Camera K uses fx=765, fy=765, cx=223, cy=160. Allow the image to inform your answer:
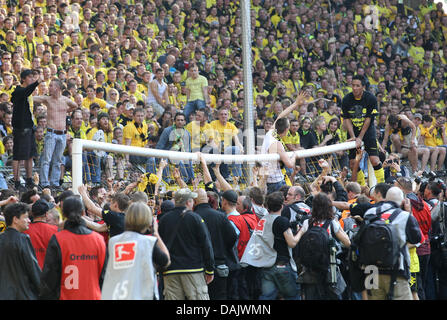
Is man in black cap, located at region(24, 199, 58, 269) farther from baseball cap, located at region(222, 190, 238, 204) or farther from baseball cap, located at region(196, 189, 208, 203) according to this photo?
baseball cap, located at region(222, 190, 238, 204)

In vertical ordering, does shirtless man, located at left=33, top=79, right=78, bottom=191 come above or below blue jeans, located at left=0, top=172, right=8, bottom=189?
above

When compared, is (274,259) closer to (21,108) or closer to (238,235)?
(238,235)

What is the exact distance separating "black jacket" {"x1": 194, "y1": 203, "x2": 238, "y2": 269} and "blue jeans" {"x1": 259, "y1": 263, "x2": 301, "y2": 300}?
1.63 ft

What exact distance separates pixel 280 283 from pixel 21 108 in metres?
5.47

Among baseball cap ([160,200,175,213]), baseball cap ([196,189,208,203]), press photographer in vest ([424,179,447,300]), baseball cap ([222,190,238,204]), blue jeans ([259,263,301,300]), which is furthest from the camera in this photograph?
press photographer in vest ([424,179,447,300])

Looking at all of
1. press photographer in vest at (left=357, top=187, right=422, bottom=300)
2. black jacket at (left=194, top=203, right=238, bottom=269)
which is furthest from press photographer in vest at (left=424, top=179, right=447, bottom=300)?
black jacket at (left=194, top=203, right=238, bottom=269)

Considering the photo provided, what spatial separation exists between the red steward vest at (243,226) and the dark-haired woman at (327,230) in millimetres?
1151

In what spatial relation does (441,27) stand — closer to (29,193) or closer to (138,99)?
(138,99)

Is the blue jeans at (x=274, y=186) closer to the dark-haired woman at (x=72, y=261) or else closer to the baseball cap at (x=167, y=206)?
the baseball cap at (x=167, y=206)

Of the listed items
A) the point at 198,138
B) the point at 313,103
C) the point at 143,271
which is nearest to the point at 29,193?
the point at 143,271

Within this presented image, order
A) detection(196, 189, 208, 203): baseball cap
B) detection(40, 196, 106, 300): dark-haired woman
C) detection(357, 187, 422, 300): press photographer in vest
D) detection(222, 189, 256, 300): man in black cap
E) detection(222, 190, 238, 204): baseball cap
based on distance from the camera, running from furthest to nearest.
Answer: detection(222, 190, 238, 204): baseball cap
detection(222, 189, 256, 300): man in black cap
detection(196, 189, 208, 203): baseball cap
detection(357, 187, 422, 300): press photographer in vest
detection(40, 196, 106, 300): dark-haired woman

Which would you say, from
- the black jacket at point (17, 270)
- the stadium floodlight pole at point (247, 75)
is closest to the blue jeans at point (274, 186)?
the stadium floodlight pole at point (247, 75)

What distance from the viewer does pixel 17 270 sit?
265 inches

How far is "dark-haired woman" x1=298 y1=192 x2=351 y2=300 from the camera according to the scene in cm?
771
